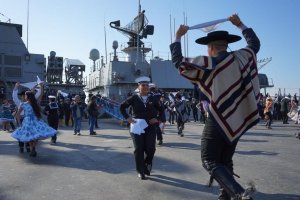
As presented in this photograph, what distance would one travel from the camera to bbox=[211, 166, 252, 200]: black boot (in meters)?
3.80

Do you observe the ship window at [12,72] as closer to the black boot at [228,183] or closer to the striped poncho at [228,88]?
the striped poncho at [228,88]

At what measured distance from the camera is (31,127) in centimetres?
1067

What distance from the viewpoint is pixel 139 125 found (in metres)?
7.48

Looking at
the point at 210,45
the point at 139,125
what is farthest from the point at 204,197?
the point at 210,45

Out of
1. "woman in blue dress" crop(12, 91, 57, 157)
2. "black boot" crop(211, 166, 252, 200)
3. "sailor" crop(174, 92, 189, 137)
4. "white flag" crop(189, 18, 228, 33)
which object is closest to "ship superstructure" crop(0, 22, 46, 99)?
"sailor" crop(174, 92, 189, 137)

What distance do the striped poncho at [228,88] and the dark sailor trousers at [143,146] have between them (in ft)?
11.2

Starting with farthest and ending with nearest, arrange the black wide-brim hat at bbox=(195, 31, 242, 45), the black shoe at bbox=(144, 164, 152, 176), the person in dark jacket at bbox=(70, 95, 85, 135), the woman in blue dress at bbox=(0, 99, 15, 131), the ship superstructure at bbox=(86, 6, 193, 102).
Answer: the ship superstructure at bbox=(86, 6, 193, 102) < the woman in blue dress at bbox=(0, 99, 15, 131) < the person in dark jacket at bbox=(70, 95, 85, 135) < the black shoe at bbox=(144, 164, 152, 176) < the black wide-brim hat at bbox=(195, 31, 242, 45)

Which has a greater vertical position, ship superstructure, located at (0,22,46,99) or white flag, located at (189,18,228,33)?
ship superstructure, located at (0,22,46,99)

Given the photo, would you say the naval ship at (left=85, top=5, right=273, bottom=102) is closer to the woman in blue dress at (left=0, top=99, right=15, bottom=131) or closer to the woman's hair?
the woman in blue dress at (left=0, top=99, right=15, bottom=131)

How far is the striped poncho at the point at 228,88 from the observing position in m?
4.12

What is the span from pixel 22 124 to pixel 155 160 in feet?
12.7

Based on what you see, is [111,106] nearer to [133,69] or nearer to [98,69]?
[133,69]

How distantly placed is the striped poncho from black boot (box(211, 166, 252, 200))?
0.35m

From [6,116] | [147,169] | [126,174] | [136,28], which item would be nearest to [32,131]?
[126,174]
